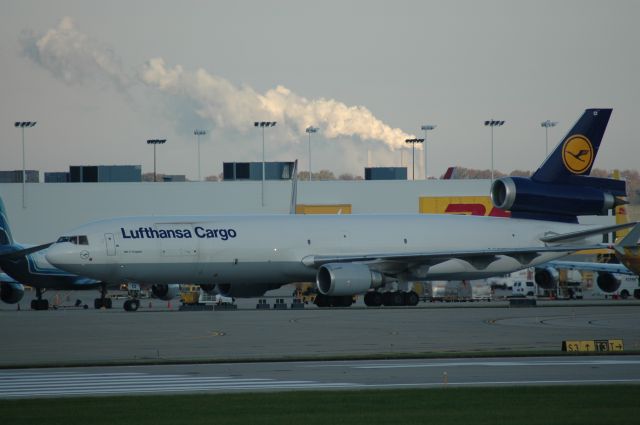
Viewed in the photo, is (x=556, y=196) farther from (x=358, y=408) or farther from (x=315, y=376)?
(x=358, y=408)

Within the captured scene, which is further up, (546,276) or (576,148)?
(576,148)

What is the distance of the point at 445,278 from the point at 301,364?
107 ft

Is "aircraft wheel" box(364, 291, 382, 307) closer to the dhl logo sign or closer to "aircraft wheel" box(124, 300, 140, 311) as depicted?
"aircraft wheel" box(124, 300, 140, 311)

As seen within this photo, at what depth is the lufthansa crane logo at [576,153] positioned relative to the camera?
57344 millimetres

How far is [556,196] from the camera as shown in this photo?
57.4 m

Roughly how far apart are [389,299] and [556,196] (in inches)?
402

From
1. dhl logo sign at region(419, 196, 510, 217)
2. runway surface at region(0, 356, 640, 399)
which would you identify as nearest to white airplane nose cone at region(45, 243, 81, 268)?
runway surface at region(0, 356, 640, 399)

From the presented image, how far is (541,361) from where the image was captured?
2564 cm

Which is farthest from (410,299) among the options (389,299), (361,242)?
(361,242)

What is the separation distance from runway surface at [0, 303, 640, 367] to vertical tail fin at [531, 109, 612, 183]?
32.9 ft

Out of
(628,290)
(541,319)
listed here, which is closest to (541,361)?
(541,319)

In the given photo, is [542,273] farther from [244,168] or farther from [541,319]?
[244,168]

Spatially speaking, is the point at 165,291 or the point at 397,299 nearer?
the point at 397,299

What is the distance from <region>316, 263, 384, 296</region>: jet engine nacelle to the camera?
51750 millimetres
